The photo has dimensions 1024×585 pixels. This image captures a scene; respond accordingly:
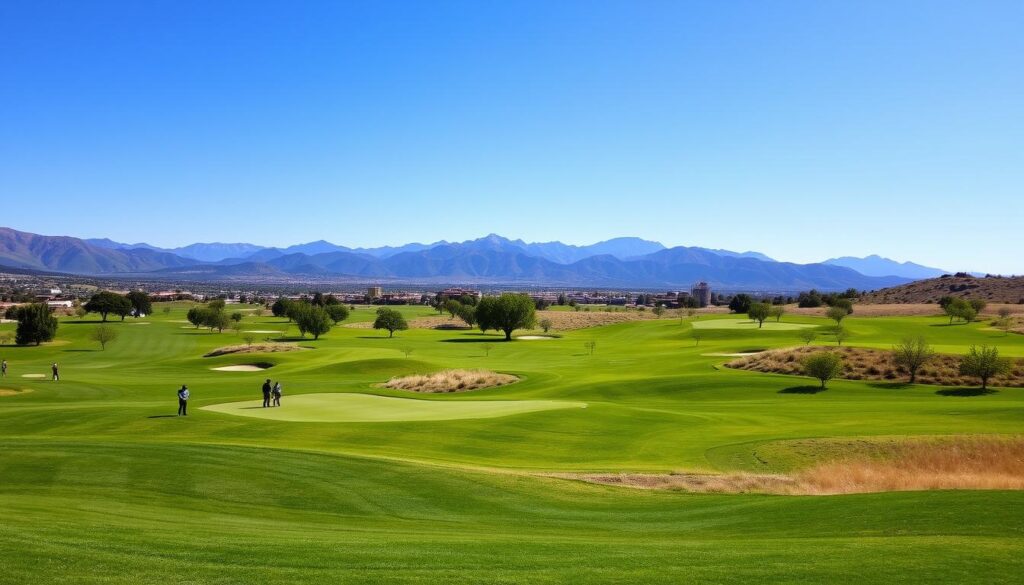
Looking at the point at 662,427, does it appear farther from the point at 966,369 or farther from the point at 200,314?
the point at 200,314

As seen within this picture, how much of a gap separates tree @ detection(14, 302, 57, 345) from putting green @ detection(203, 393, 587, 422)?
63.1m

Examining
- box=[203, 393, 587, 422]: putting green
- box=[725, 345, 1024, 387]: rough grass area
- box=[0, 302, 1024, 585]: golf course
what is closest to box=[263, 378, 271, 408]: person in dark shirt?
box=[203, 393, 587, 422]: putting green

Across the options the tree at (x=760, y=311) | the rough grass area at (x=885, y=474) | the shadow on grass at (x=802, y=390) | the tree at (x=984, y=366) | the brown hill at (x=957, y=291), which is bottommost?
the shadow on grass at (x=802, y=390)

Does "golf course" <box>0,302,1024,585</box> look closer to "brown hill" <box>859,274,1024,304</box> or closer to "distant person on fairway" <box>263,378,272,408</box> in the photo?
"distant person on fairway" <box>263,378,272,408</box>

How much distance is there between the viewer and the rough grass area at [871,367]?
1665 inches

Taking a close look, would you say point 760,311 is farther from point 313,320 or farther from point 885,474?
point 885,474

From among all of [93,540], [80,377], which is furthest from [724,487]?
[80,377]

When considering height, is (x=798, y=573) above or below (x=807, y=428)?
above

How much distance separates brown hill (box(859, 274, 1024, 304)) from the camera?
451ft

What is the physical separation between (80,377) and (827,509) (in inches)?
2165

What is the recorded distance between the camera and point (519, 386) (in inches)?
1790

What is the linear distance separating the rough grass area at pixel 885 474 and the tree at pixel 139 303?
135 metres

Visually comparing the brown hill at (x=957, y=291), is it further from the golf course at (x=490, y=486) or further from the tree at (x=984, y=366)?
the golf course at (x=490, y=486)

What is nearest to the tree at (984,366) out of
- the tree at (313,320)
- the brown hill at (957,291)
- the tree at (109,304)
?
the tree at (313,320)
